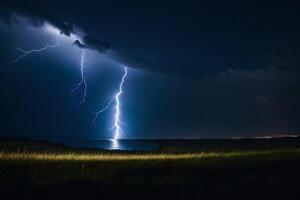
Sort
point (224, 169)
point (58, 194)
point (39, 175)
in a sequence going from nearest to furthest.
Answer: point (58, 194)
point (39, 175)
point (224, 169)

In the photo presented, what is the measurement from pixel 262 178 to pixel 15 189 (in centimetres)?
753

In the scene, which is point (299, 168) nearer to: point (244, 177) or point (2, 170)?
point (244, 177)

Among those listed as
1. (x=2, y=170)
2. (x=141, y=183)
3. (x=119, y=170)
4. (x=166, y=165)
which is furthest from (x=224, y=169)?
(x=2, y=170)

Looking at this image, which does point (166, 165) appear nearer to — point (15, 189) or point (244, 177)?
point (244, 177)

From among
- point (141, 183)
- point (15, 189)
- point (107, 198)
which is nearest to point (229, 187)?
point (141, 183)

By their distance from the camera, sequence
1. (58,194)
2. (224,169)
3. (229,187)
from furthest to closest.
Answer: (224,169)
(229,187)
(58,194)

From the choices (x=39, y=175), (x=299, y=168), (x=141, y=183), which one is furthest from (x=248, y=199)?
(x=299, y=168)

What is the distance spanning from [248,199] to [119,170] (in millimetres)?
5610

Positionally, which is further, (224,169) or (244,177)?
(224,169)

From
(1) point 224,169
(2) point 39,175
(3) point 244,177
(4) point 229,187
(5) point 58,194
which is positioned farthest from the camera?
(1) point 224,169

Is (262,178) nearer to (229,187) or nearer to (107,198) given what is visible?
(229,187)

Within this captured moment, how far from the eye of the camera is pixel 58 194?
973 centimetres

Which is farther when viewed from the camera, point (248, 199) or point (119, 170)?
point (119, 170)

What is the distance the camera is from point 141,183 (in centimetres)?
1196
